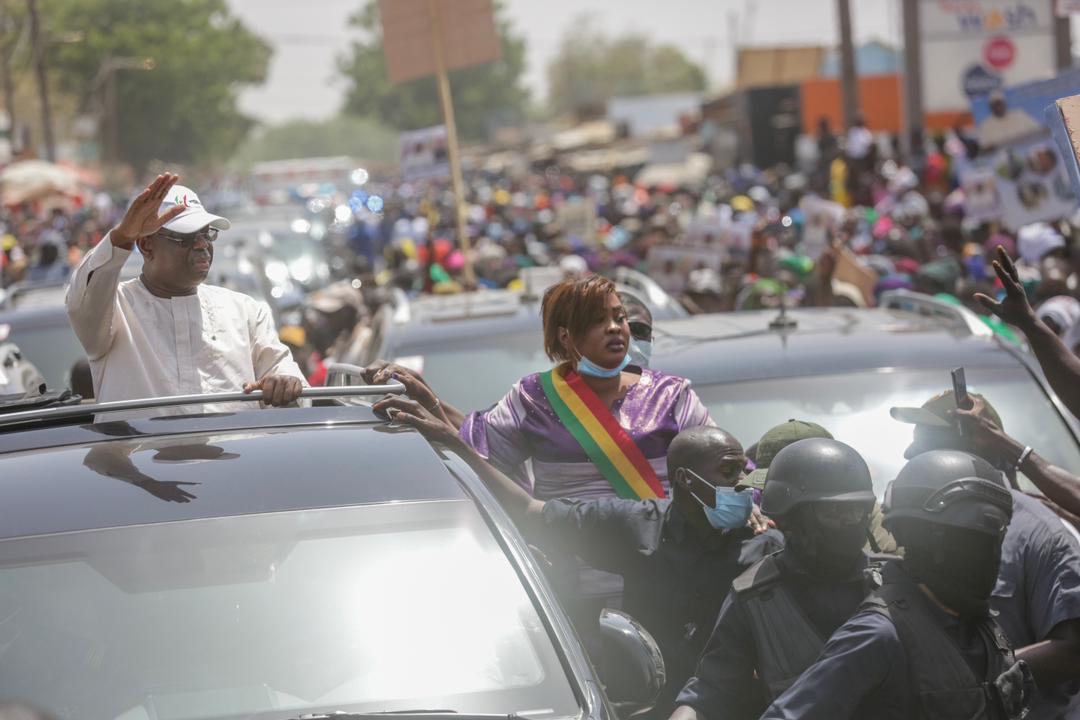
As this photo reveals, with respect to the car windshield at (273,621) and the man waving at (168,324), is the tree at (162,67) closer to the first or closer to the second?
the man waving at (168,324)

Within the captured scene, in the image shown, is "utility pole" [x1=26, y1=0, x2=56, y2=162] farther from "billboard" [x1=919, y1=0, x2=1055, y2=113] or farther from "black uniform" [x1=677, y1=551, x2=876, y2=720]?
"black uniform" [x1=677, y1=551, x2=876, y2=720]

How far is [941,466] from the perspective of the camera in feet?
10.4

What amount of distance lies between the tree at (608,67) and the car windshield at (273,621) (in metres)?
177

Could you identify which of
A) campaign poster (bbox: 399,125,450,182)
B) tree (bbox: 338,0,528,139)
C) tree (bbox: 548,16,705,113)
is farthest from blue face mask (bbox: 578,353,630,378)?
tree (bbox: 548,16,705,113)

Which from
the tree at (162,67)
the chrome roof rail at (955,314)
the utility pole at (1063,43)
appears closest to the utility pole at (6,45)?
the tree at (162,67)

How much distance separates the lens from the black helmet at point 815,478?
11.1 feet

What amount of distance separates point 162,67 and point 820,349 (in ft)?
288

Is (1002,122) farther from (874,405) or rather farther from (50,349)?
(874,405)

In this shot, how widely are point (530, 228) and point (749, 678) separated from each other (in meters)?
20.9

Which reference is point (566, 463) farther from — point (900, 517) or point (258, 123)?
point (258, 123)

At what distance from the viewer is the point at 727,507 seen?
4.08 metres

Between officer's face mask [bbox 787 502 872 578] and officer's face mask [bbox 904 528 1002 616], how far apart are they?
306 millimetres

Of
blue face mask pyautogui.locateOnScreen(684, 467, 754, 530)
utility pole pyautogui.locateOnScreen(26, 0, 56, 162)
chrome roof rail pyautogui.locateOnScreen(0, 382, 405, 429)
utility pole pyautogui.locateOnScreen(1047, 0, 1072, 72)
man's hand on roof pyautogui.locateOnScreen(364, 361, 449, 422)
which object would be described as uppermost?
utility pole pyautogui.locateOnScreen(26, 0, 56, 162)

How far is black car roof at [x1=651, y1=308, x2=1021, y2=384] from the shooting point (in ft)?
18.9
